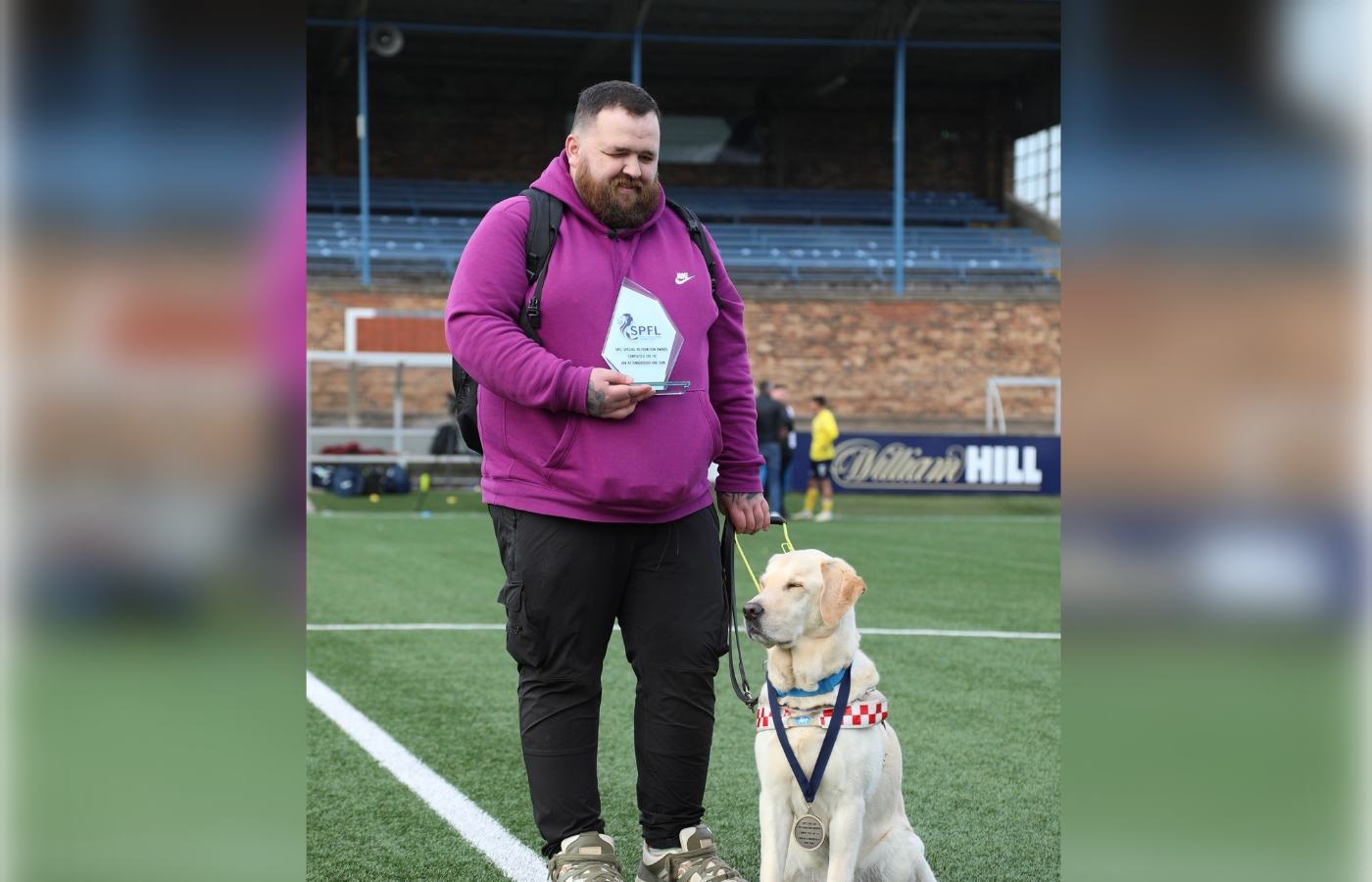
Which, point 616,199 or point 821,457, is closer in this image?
point 616,199

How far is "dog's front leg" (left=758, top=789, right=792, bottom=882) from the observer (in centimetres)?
355

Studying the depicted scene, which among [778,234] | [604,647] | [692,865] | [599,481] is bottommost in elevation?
[692,865]

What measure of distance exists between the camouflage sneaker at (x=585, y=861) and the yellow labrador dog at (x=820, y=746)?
439mm

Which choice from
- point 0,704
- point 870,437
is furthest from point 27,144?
point 870,437

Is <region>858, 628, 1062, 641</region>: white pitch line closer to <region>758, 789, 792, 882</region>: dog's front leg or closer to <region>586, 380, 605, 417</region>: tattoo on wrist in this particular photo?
<region>758, 789, 792, 882</region>: dog's front leg

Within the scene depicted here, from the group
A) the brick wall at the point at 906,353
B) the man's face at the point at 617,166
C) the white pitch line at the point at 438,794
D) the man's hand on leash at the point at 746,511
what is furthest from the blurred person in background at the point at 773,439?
the man's face at the point at 617,166

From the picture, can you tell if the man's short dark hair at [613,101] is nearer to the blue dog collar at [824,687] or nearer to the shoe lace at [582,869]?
the blue dog collar at [824,687]

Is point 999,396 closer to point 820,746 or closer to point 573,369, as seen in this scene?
point 820,746

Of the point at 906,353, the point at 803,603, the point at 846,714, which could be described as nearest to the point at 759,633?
the point at 803,603

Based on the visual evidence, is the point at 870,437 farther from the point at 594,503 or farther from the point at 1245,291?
the point at 1245,291

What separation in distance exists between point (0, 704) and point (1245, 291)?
150 cm

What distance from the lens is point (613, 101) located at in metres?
3.58

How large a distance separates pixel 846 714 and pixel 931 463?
18605mm

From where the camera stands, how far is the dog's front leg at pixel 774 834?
355 cm
